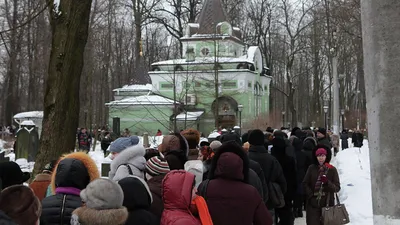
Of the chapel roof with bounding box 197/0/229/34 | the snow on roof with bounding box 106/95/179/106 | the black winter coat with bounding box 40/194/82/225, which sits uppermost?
the chapel roof with bounding box 197/0/229/34

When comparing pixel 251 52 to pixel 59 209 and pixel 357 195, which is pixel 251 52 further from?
pixel 59 209

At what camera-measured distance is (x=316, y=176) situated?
731cm

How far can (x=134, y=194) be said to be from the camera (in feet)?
12.0

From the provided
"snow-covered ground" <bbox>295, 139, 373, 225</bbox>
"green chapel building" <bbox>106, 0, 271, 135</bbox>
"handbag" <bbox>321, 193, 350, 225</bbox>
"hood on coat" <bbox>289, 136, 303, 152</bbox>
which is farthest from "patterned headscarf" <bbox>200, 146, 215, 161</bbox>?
"green chapel building" <bbox>106, 0, 271, 135</bbox>

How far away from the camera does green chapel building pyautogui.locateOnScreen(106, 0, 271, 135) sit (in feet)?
139

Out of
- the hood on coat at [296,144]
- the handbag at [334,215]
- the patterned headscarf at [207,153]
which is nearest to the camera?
the handbag at [334,215]

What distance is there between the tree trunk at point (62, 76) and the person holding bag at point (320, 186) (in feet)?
14.0

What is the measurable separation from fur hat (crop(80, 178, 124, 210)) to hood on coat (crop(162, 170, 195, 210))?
0.57m

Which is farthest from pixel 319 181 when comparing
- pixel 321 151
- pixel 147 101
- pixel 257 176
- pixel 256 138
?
pixel 147 101

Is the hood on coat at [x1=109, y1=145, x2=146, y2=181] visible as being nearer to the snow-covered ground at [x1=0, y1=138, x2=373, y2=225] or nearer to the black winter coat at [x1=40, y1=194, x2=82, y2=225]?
the black winter coat at [x1=40, y1=194, x2=82, y2=225]

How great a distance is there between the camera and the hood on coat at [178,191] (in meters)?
3.85

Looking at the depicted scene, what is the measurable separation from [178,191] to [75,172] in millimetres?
874

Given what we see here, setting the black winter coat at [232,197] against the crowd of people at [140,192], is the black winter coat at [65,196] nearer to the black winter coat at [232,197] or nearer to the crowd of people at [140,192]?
the crowd of people at [140,192]

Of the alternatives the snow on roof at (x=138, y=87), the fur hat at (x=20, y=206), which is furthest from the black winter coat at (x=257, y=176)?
the snow on roof at (x=138, y=87)
